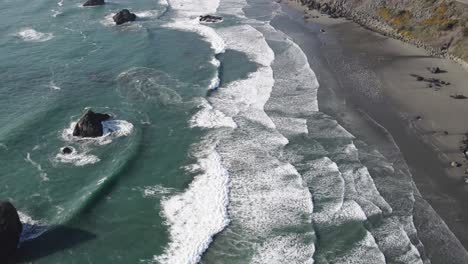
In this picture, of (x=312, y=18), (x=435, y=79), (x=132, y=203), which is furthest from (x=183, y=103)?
(x=312, y=18)

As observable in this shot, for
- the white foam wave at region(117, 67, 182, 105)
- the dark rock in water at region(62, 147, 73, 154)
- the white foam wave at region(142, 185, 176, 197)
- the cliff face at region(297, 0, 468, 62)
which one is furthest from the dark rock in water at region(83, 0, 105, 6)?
the white foam wave at region(142, 185, 176, 197)

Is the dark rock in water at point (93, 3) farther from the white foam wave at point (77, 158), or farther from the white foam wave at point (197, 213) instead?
the white foam wave at point (197, 213)

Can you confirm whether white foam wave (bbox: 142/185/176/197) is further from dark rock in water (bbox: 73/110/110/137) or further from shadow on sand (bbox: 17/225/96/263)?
dark rock in water (bbox: 73/110/110/137)

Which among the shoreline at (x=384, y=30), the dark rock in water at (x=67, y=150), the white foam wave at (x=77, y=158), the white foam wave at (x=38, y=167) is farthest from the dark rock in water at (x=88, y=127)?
the shoreline at (x=384, y=30)

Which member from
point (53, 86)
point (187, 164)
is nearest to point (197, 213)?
point (187, 164)

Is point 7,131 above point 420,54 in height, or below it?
below

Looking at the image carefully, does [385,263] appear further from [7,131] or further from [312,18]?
[312,18]
